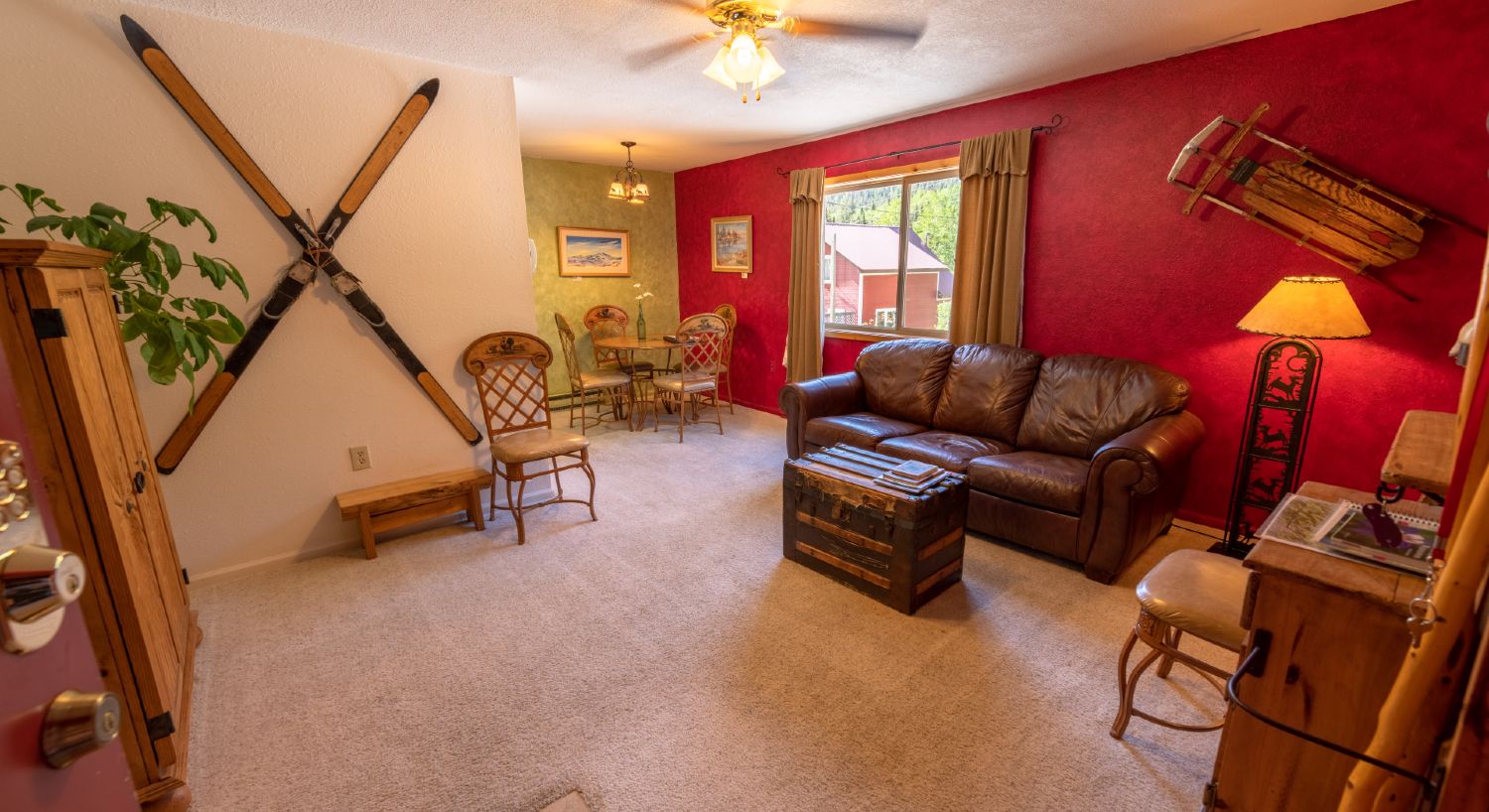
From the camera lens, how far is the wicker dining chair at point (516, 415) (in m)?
3.03

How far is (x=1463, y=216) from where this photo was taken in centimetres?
224

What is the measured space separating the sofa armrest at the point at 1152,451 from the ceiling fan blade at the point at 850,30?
2018 mm

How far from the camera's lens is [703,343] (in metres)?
5.15

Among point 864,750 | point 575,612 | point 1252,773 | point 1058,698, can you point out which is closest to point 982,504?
point 1058,698

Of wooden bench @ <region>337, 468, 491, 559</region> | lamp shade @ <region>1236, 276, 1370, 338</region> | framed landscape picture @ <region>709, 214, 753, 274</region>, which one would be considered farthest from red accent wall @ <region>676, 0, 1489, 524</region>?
wooden bench @ <region>337, 468, 491, 559</region>

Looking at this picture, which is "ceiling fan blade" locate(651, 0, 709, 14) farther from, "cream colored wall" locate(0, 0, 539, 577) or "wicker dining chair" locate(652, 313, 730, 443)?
"wicker dining chair" locate(652, 313, 730, 443)

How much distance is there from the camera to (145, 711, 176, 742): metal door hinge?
1452 millimetres

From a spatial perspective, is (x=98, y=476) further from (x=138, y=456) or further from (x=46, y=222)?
(x=46, y=222)

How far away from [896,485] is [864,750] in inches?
40.0

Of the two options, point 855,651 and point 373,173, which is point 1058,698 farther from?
point 373,173

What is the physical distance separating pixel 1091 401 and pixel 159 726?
379 centimetres

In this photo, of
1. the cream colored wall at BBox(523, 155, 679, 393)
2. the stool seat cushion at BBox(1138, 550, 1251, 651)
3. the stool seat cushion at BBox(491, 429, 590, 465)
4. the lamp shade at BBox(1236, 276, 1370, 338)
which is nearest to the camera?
the stool seat cushion at BBox(1138, 550, 1251, 651)

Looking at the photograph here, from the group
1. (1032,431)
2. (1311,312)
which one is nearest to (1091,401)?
(1032,431)

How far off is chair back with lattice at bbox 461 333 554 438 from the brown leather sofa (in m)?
1.57
